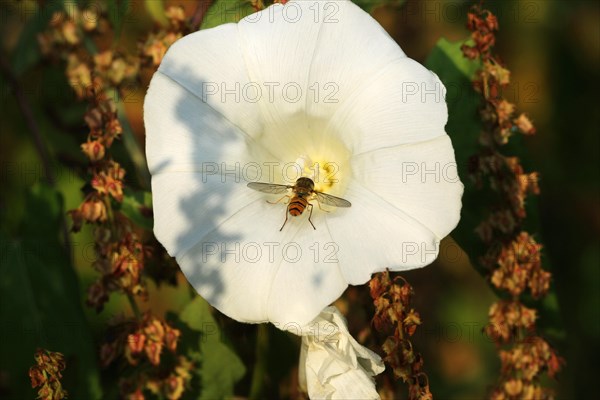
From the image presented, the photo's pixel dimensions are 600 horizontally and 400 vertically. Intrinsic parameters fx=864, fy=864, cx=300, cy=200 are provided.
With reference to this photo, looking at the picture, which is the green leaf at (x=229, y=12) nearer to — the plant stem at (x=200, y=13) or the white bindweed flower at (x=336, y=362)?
the plant stem at (x=200, y=13)

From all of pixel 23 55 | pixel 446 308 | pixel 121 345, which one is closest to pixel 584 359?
pixel 446 308

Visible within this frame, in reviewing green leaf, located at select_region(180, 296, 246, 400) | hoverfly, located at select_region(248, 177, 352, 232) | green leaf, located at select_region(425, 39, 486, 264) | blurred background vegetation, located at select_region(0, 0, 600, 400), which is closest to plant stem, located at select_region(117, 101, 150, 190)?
blurred background vegetation, located at select_region(0, 0, 600, 400)

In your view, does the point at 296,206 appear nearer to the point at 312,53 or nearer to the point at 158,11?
the point at 312,53

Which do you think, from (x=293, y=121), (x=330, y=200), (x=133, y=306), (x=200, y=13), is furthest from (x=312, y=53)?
(x=133, y=306)

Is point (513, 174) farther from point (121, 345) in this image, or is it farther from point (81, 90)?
point (81, 90)

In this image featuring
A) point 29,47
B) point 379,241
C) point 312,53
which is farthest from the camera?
point 29,47

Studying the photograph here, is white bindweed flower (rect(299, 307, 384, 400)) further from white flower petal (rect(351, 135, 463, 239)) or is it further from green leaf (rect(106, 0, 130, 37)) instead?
green leaf (rect(106, 0, 130, 37))

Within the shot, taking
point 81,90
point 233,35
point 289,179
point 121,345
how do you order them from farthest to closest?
1. point 81,90
2. point 289,179
3. point 121,345
4. point 233,35
